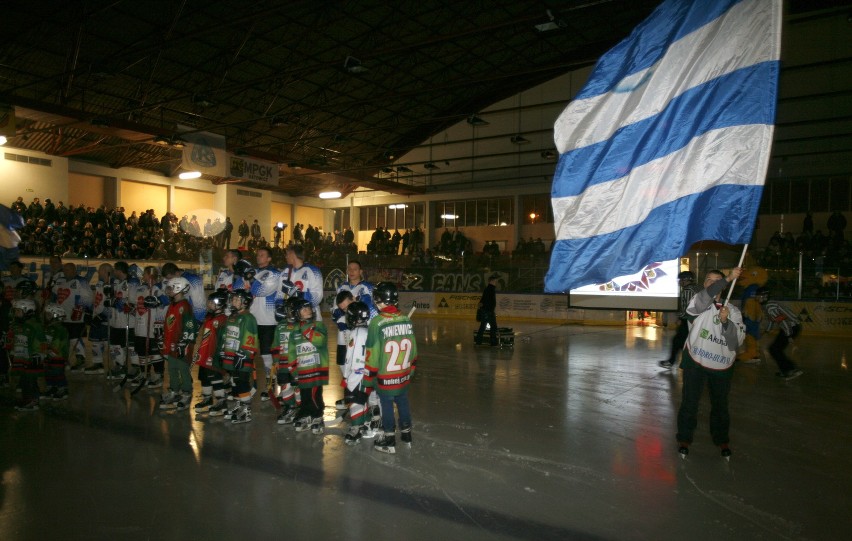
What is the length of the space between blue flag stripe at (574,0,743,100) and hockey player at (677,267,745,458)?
88.9 inches

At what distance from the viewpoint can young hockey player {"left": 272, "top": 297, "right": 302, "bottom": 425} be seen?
245 inches

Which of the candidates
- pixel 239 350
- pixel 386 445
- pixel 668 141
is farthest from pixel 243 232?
pixel 668 141

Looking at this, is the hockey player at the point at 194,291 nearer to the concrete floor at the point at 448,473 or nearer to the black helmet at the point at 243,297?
the concrete floor at the point at 448,473

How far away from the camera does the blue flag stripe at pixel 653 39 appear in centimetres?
374

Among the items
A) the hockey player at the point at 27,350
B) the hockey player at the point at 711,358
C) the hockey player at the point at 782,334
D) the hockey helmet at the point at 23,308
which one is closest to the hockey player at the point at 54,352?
the hockey player at the point at 27,350

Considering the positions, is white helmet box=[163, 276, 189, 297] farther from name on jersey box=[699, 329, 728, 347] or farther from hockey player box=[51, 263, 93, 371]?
name on jersey box=[699, 329, 728, 347]

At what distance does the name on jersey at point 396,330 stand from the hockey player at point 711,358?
277 centimetres

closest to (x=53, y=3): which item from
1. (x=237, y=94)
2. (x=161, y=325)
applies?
(x=237, y=94)

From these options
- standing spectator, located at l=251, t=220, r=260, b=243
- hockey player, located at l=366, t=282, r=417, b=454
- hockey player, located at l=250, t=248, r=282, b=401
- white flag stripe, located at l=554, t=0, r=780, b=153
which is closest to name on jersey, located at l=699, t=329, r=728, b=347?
white flag stripe, located at l=554, t=0, r=780, b=153

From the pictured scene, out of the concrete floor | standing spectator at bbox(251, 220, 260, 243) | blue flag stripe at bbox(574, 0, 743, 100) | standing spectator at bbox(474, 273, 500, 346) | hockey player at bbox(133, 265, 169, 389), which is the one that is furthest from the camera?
standing spectator at bbox(251, 220, 260, 243)

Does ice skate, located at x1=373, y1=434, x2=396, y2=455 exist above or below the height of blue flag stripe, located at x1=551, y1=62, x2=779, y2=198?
below

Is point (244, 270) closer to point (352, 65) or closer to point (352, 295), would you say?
point (352, 295)

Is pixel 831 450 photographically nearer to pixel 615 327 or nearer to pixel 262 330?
pixel 262 330

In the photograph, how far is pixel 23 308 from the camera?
23.9 feet
